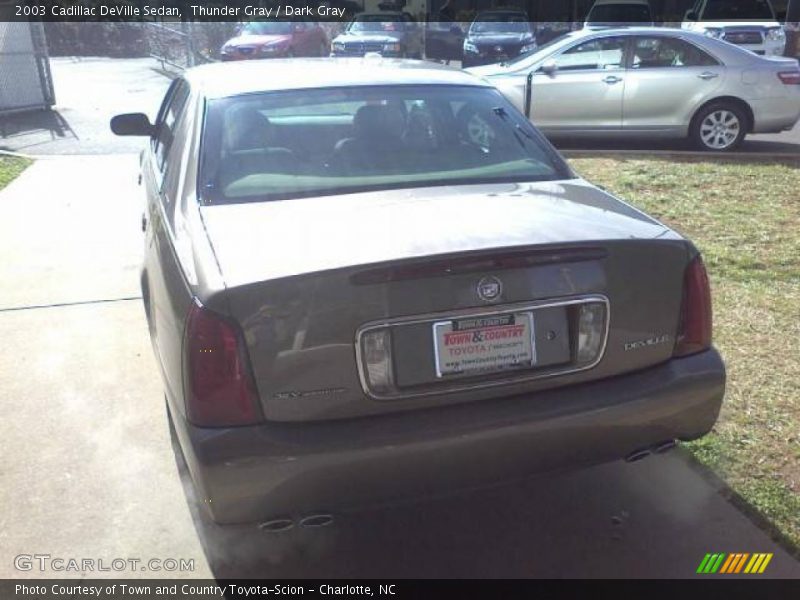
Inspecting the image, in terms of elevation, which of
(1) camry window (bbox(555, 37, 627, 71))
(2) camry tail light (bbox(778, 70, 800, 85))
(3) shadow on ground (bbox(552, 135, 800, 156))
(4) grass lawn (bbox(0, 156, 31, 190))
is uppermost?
(1) camry window (bbox(555, 37, 627, 71))

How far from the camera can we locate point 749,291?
16.4ft

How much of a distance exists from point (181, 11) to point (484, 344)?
32992mm

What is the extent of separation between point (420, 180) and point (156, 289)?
114cm

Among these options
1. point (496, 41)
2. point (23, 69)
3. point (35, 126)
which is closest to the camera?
point (35, 126)

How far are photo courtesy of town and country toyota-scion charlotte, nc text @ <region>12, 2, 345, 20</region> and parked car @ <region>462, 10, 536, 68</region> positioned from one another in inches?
375

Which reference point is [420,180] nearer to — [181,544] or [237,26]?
[181,544]

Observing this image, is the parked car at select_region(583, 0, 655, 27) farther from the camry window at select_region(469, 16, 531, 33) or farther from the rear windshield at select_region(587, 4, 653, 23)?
the camry window at select_region(469, 16, 531, 33)

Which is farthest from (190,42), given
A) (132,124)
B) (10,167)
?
(132,124)

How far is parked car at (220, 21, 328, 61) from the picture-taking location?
2022 centimetres

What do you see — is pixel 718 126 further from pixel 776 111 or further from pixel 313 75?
pixel 313 75

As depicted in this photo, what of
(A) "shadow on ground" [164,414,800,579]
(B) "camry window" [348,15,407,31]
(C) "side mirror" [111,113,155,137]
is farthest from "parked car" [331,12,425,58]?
(A) "shadow on ground" [164,414,800,579]

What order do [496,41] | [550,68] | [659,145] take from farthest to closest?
[496,41], [659,145], [550,68]

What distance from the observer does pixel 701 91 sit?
9.52m

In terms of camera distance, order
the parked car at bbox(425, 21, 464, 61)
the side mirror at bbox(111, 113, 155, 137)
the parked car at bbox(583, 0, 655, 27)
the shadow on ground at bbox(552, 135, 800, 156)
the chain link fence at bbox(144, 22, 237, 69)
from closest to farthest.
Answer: the side mirror at bbox(111, 113, 155, 137) < the shadow on ground at bbox(552, 135, 800, 156) < the parked car at bbox(583, 0, 655, 27) < the parked car at bbox(425, 21, 464, 61) < the chain link fence at bbox(144, 22, 237, 69)
